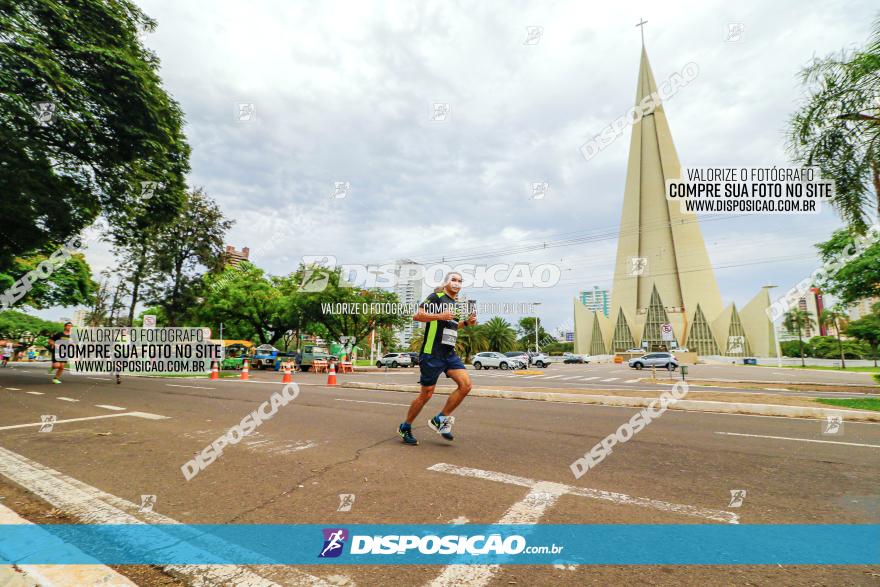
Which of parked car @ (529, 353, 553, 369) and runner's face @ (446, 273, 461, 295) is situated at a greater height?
runner's face @ (446, 273, 461, 295)

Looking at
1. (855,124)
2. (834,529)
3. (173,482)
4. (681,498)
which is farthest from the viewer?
(855,124)

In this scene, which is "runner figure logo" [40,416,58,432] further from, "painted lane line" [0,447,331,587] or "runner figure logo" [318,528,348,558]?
"runner figure logo" [318,528,348,558]

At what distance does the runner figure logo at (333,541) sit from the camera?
2.33 metres

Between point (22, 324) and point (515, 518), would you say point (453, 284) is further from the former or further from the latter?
point (22, 324)

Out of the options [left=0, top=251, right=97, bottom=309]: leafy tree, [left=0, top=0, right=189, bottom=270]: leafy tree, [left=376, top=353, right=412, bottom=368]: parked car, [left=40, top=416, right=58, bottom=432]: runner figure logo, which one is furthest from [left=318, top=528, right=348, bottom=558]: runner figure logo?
[left=376, top=353, right=412, bottom=368]: parked car

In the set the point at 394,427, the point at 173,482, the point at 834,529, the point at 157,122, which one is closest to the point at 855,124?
the point at 834,529

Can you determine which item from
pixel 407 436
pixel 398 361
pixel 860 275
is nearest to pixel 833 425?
pixel 407 436

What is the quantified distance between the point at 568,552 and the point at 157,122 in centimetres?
1659

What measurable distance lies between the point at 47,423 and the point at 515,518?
7.96m

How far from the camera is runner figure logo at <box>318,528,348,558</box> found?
233 cm

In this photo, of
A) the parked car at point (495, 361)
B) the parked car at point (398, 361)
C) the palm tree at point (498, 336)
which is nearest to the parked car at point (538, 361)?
the parked car at point (495, 361)

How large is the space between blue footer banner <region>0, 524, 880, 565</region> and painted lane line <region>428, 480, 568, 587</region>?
0.08 m

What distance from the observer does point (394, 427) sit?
6301 millimetres

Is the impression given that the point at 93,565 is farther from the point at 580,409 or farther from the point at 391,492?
the point at 580,409
